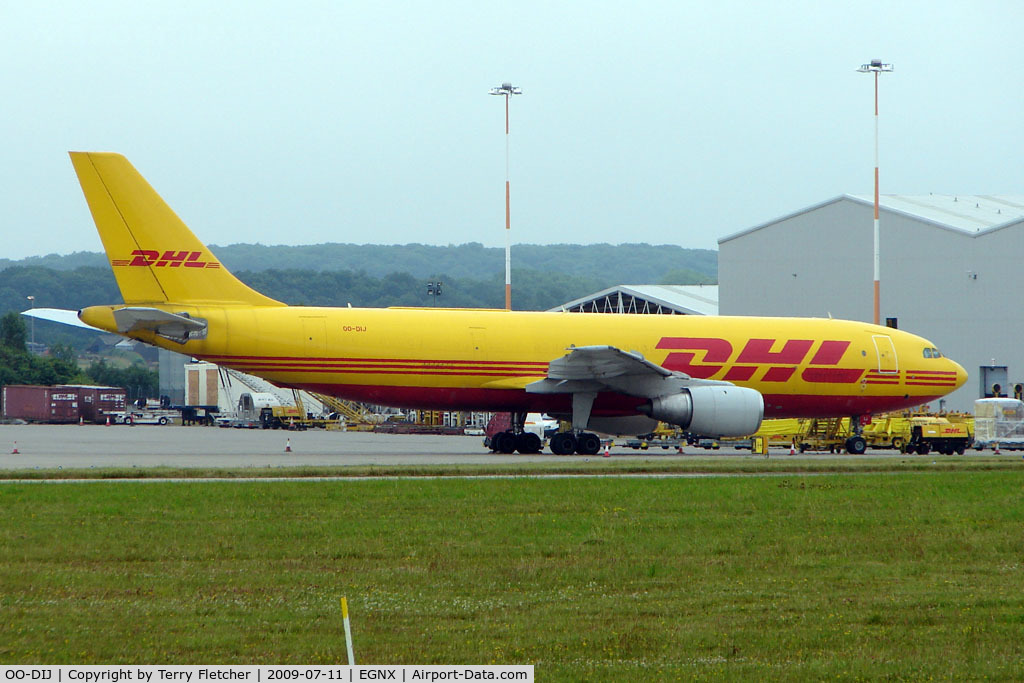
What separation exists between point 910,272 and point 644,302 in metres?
19.8

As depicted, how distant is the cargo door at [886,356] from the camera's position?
33.4 meters

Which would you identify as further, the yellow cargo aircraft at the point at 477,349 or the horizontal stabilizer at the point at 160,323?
the yellow cargo aircraft at the point at 477,349

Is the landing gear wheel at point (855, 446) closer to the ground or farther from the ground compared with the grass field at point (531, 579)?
farther from the ground

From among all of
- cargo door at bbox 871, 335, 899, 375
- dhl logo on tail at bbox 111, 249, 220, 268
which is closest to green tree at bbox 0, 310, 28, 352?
dhl logo on tail at bbox 111, 249, 220, 268

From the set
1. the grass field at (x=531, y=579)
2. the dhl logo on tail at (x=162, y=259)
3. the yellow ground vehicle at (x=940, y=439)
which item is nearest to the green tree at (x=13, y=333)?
the dhl logo on tail at (x=162, y=259)

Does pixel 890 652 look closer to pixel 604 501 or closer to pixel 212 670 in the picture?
pixel 212 670

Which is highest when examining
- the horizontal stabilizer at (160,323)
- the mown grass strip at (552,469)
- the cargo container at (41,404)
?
the horizontal stabilizer at (160,323)

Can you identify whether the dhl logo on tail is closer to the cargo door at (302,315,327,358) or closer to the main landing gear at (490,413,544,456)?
the cargo door at (302,315,327,358)

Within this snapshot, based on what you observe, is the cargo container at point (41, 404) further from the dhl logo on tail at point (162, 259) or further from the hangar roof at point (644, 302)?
the dhl logo on tail at point (162, 259)

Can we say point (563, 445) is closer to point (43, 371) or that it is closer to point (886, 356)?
point (886, 356)

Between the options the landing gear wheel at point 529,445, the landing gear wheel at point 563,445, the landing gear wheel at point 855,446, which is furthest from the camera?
the landing gear wheel at point 855,446

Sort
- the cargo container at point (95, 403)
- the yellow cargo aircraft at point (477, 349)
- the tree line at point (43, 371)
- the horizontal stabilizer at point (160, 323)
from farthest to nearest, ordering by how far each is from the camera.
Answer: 1. the tree line at point (43, 371)
2. the cargo container at point (95, 403)
3. the yellow cargo aircraft at point (477, 349)
4. the horizontal stabilizer at point (160, 323)

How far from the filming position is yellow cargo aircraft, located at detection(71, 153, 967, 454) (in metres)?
29.1

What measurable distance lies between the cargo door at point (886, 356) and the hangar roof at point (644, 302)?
35.4m
